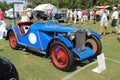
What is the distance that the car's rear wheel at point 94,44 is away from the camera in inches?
272

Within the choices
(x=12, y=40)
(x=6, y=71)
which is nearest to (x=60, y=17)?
(x=12, y=40)

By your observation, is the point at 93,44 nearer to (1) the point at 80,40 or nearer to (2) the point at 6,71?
(1) the point at 80,40

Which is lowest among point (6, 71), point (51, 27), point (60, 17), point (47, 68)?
point (47, 68)

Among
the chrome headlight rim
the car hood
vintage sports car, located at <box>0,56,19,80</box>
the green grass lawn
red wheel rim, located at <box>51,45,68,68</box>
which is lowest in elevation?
the green grass lawn

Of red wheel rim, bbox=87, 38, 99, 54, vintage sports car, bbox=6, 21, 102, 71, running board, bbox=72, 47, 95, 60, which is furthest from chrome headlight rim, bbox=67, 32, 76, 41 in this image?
red wheel rim, bbox=87, 38, 99, 54

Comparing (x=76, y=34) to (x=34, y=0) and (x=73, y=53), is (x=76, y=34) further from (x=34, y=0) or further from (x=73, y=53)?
(x=34, y=0)

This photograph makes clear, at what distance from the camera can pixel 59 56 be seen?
6238mm

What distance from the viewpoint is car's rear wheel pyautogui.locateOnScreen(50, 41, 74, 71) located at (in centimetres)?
586

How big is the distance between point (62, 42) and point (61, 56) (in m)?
0.39

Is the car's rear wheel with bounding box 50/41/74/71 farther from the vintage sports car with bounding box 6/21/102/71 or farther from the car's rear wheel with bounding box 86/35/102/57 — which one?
the car's rear wheel with bounding box 86/35/102/57

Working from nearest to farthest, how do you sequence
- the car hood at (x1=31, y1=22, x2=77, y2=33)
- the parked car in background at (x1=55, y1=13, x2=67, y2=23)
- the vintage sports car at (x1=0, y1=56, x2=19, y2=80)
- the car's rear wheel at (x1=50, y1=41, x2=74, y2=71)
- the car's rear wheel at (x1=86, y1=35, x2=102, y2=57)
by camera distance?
the vintage sports car at (x1=0, y1=56, x2=19, y2=80), the car's rear wheel at (x1=50, y1=41, x2=74, y2=71), the car hood at (x1=31, y1=22, x2=77, y2=33), the car's rear wheel at (x1=86, y1=35, x2=102, y2=57), the parked car in background at (x1=55, y1=13, x2=67, y2=23)

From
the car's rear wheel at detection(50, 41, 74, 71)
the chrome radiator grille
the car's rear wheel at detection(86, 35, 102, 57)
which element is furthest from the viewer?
the car's rear wheel at detection(86, 35, 102, 57)

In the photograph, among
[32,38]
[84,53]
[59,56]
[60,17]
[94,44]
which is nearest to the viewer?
[59,56]

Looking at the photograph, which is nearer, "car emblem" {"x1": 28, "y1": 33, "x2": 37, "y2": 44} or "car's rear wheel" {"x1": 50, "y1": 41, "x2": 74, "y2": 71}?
"car's rear wheel" {"x1": 50, "y1": 41, "x2": 74, "y2": 71}
